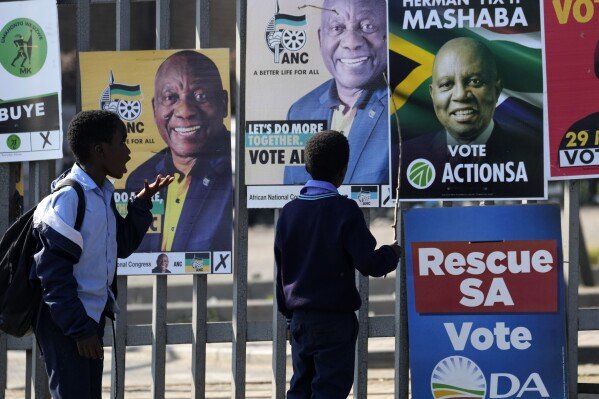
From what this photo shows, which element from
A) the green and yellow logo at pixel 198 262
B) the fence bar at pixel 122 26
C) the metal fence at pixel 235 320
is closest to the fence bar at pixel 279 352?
the metal fence at pixel 235 320

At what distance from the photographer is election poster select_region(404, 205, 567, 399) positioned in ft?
18.2

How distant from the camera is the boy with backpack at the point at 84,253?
4.27 m

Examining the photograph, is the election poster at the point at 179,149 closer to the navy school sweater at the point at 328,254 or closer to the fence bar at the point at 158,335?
the fence bar at the point at 158,335

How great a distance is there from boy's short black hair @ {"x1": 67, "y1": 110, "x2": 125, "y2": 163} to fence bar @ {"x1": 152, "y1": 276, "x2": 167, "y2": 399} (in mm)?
1514

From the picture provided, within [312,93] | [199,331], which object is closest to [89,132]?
[312,93]

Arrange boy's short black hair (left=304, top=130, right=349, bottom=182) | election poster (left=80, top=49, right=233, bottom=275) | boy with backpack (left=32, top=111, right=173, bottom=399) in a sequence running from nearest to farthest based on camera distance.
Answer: boy with backpack (left=32, top=111, right=173, bottom=399)
boy's short black hair (left=304, top=130, right=349, bottom=182)
election poster (left=80, top=49, right=233, bottom=275)

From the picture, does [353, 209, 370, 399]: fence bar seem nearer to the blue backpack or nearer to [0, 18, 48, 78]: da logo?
the blue backpack

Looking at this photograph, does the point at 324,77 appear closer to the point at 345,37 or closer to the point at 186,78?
the point at 345,37

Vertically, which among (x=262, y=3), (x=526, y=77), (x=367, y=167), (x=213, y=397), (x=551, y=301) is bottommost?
(x=213, y=397)

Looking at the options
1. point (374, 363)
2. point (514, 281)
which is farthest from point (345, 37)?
point (374, 363)

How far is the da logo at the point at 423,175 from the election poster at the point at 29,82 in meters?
2.05

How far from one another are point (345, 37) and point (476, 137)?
902mm

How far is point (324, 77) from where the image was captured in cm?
577

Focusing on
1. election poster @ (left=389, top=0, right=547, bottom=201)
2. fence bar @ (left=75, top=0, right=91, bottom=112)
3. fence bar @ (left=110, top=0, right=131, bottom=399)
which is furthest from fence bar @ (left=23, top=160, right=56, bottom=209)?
election poster @ (left=389, top=0, right=547, bottom=201)
